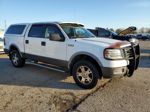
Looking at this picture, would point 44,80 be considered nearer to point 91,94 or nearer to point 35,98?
point 35,98

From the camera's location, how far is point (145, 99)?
3.66 meters

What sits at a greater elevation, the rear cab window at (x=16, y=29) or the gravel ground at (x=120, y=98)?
the rear cab window at (x=16, y=29)

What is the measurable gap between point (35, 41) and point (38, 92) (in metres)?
2.23

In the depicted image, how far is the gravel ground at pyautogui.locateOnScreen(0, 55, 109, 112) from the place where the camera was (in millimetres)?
3363

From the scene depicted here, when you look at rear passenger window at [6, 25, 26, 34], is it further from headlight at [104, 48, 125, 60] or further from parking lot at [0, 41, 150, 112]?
headlight at [104, 48, 125, 60]

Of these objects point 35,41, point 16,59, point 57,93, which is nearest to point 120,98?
point 57,93

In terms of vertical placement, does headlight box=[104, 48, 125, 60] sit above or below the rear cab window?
below

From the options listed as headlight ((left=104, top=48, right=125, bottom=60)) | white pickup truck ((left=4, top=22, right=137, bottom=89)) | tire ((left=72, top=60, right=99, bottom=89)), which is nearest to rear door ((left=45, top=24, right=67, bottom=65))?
white pickup truck ((left=4, top=22, right=137, bottom=89))

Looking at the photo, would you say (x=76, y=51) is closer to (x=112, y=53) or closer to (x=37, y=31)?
(x=112, y=53)

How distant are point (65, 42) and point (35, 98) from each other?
1867 millimetres

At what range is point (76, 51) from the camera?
446 cm

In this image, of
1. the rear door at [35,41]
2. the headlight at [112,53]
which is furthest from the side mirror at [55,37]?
the headlight at [112,53]

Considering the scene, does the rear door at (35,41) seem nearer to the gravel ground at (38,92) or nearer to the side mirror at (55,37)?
the side mirror at (55,37)

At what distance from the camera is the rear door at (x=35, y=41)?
552 centimetres
